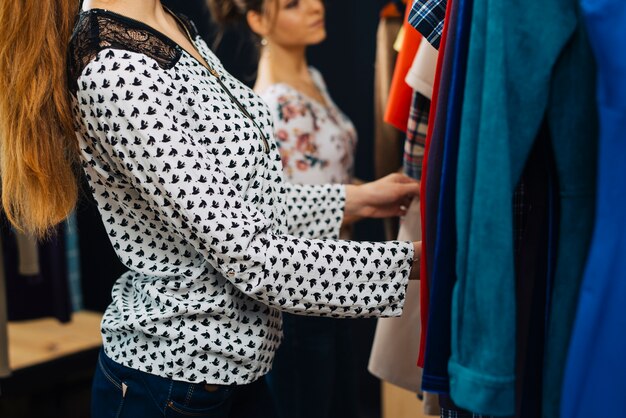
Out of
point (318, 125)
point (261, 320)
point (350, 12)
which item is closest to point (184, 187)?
point (261, 320)

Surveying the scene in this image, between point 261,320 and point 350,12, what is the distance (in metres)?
2.18

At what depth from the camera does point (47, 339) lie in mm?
3025

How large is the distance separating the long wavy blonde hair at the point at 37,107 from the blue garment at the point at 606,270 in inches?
31.2

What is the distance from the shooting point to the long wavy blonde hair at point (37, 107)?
1.23 m

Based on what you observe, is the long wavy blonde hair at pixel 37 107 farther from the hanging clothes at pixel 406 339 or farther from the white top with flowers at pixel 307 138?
the white top with flowers at pixel 307 138

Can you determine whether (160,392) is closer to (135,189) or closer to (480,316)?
(135,189)

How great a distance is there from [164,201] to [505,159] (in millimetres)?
506

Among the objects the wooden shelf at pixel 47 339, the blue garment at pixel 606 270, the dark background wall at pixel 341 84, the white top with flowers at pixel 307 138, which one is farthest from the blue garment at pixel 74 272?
the blue garment at pixel 606 270

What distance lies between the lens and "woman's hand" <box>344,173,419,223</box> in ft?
5.36

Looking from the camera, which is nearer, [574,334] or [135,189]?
[574,334]

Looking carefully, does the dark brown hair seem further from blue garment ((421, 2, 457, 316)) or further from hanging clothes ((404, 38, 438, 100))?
blue garment ((421, 2, 457, 316))

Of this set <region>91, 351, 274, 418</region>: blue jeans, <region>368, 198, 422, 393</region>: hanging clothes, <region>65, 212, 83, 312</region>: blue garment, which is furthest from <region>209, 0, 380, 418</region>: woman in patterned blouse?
<region>65, 212, 83, 312</region>: blue garment

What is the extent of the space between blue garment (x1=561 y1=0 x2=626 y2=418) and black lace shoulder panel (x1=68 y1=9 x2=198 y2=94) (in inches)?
24.8

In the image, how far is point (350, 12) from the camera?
327cm
